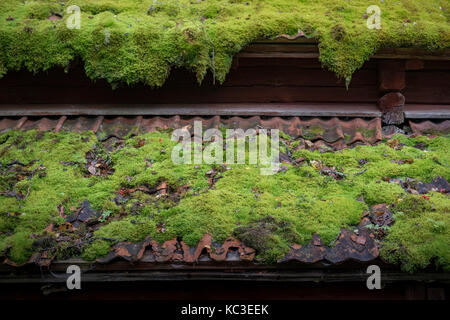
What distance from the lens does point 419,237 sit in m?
2.51

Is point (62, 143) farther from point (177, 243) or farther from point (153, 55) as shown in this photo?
point (177, 243)

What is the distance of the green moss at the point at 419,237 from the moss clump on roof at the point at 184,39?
Answer: 1.63m

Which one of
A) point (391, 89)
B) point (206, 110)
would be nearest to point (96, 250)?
point (206, 110)

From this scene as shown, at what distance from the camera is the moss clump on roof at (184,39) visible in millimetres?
3672

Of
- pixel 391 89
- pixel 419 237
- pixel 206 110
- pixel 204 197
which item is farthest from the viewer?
pixel 206 110

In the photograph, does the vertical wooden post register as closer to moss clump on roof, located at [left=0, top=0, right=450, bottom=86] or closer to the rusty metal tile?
moss clump on roof, located at [left=0, top=0, right=450, bottom=86]

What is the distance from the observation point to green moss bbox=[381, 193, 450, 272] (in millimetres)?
2426

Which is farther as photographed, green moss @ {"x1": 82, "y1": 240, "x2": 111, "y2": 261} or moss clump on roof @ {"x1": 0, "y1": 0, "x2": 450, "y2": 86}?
moss clump on roof @ {"x1": 0, "y1": 0, "x2": 450, "y2": 86}

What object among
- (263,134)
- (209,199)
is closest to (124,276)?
(209,199)

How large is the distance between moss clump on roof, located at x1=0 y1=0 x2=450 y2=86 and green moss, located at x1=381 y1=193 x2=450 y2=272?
5.35ft

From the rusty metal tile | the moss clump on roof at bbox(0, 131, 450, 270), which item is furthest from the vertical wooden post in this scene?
the rusty metal tile

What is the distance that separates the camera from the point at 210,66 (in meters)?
3.70

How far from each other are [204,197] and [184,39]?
69.4 inches

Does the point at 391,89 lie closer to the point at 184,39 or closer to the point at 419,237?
the point at 419,237
